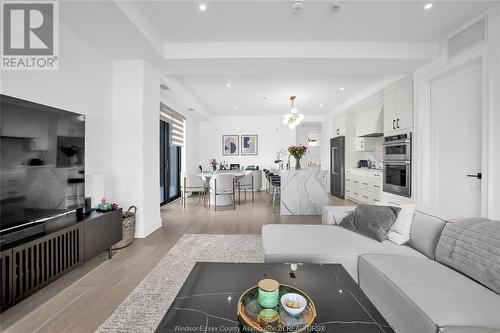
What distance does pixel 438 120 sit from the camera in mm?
3355

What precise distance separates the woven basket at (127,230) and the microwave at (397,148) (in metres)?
4.50

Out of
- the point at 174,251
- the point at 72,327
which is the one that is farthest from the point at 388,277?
the point at 174,251

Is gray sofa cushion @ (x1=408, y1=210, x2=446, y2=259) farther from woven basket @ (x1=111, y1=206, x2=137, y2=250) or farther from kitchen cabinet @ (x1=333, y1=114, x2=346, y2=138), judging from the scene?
kitchen cabinet @ (x1=333, y1=114, x2=346, y2=138)

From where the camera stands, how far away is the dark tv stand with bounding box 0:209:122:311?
1524mm

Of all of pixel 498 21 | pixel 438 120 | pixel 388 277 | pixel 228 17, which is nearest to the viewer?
pixel 388 277

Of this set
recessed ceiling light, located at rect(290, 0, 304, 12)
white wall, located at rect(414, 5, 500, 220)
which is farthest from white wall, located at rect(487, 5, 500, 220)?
Result: recessed ceiling light, located at rect(290, 0, 304, 12)

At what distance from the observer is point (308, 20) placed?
2654 millimetres

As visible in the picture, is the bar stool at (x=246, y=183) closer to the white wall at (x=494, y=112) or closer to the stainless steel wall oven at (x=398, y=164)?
the stainless steel wall oven at (x=398, y=164)

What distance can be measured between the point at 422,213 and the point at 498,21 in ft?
7.66

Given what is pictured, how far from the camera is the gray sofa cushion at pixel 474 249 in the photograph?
4.31ft

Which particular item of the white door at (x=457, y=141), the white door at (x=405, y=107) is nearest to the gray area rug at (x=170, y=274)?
the white door at (x=457, y=141)

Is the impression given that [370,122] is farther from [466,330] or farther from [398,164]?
[466,330]

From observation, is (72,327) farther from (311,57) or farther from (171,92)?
(171,92)

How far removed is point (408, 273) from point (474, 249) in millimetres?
459
